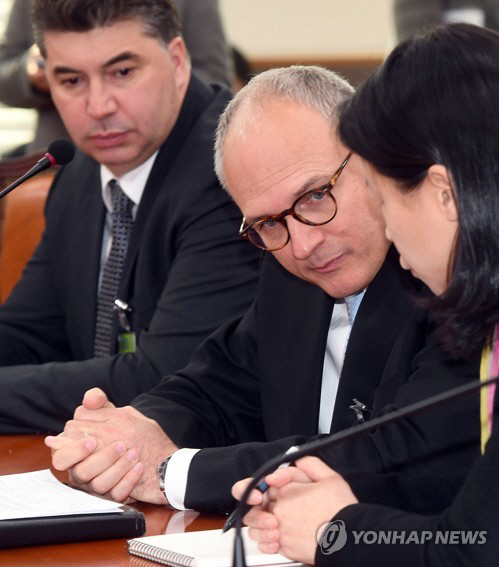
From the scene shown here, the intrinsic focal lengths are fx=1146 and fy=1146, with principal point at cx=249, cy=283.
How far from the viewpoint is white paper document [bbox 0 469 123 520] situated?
1.58 m

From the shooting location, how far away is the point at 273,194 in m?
1.95

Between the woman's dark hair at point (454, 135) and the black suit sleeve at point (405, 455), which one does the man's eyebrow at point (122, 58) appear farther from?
the woman's dark hair at point (454, 135)

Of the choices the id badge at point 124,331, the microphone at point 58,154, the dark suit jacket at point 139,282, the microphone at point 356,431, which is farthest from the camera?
the id badge at point 124,331

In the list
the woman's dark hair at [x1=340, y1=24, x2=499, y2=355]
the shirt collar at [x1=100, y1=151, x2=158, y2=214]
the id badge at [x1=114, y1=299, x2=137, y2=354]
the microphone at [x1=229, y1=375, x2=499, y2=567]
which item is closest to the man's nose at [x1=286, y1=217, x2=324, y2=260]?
the woman's dark hair at [x1=340, y1=24, x2=499, y2=355]

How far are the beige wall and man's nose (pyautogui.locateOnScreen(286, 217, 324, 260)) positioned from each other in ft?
14.6

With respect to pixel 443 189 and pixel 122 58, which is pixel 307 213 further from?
pixel 122 58

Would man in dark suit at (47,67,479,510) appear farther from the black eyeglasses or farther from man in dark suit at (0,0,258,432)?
man in dark suit at (0,0,258,432)

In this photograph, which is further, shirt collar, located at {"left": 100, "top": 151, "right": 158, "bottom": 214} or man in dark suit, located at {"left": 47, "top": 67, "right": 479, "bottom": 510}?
shirt collar, located at {"left": 100, "top": 151, "right": 158, "bottom": 214}

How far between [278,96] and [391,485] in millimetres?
752

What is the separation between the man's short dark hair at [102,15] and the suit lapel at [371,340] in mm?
1164

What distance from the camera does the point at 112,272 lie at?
9.27ft

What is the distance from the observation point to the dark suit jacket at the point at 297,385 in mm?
1688

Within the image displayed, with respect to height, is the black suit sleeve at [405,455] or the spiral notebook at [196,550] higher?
the black suit sleeve at [405,455]

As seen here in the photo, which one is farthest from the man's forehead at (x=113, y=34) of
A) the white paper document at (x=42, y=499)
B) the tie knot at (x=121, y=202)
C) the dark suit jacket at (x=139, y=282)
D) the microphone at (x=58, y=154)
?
the white paper document at (x=42, y=499)
